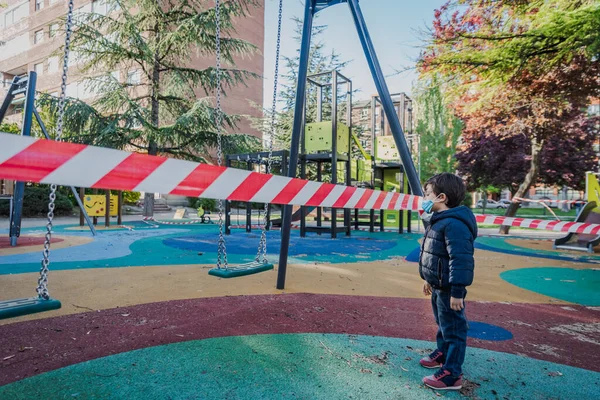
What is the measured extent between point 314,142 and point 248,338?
888cm

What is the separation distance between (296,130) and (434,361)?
3.08 m

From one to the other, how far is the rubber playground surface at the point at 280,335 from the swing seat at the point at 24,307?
26cm

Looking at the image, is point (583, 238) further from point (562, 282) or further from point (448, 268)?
point (448, 268)

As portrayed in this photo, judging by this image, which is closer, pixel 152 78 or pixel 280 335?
pixel 280 335

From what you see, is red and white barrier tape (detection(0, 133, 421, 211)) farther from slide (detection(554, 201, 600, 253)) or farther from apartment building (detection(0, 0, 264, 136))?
apartment building (detection(0, 0, 264, 136))

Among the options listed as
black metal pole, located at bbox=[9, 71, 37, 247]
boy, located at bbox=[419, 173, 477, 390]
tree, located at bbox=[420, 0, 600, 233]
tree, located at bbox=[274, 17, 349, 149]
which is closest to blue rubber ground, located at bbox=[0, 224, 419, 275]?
black metal pole, located at bbox=[9, 71, 37, 247]

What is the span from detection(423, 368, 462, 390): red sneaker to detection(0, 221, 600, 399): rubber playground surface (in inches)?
2.0

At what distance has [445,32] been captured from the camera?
24.7ft

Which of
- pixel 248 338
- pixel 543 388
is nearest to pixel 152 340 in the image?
pixel 248 338

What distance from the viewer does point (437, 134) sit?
25.9m

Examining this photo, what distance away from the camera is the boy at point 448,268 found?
2.02 m

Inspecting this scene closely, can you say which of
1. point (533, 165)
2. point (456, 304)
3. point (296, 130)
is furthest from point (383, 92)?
point (533, 165)

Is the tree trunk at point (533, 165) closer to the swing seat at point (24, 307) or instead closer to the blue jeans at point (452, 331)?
the blue jeans at point (452, 331)

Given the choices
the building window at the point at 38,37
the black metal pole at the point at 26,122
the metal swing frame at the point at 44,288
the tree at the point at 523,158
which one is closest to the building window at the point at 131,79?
the black metal pole at the point at 26,122
